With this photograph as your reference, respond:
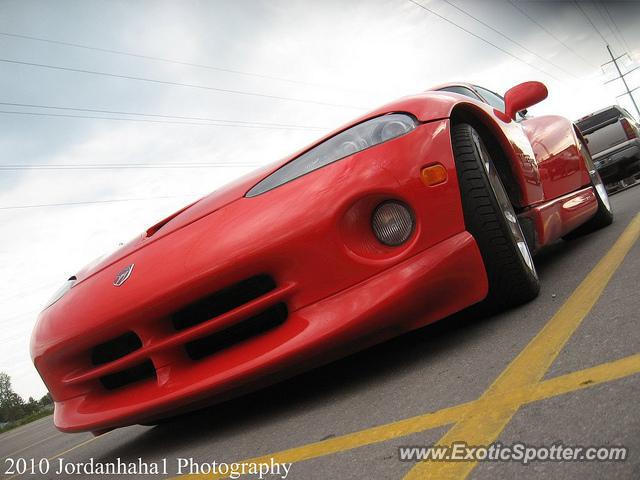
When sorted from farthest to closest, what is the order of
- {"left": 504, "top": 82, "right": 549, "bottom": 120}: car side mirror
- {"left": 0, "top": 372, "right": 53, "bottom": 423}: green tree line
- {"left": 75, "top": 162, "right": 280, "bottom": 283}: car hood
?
{"left": 0, "top": 372, "right": 53, "bottom": 423}: green tree line, {"left": 504, "top": 82, "right": 549, "bottom": 120}: car side mirror, {"left": 75, "top": 162, "right": 280, "bottom": 283}: car hood

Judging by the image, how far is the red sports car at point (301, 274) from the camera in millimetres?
2268

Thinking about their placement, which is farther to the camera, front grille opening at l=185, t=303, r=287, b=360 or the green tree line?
the green tree line

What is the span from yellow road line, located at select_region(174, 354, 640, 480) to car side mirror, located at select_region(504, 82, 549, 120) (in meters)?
2.25

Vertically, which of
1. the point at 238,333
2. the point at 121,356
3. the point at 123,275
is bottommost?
the point at 238,333

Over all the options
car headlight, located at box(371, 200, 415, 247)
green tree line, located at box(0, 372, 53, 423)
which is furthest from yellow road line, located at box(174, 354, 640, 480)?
green tree line, located at box(0, 372, 53, 423)

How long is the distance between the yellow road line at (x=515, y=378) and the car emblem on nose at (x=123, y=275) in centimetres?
157

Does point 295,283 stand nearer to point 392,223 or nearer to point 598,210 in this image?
point 392,223

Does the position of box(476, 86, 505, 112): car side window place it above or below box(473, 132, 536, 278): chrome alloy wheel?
above

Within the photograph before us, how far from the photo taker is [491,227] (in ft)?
8.18

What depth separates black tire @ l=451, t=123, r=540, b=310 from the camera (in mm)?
2484

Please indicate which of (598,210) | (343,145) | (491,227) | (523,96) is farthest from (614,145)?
(343,145)

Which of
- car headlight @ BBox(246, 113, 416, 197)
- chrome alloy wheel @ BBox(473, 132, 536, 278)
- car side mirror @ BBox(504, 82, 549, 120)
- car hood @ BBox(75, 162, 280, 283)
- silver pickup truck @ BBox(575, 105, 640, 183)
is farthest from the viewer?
silver pickup truck @ BBox(575, 105, 640, 183)

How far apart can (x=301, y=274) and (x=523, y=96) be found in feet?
6.60

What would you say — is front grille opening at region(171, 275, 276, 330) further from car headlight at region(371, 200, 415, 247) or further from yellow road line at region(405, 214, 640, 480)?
yellow road line at region(405, 214, 640, 480)
